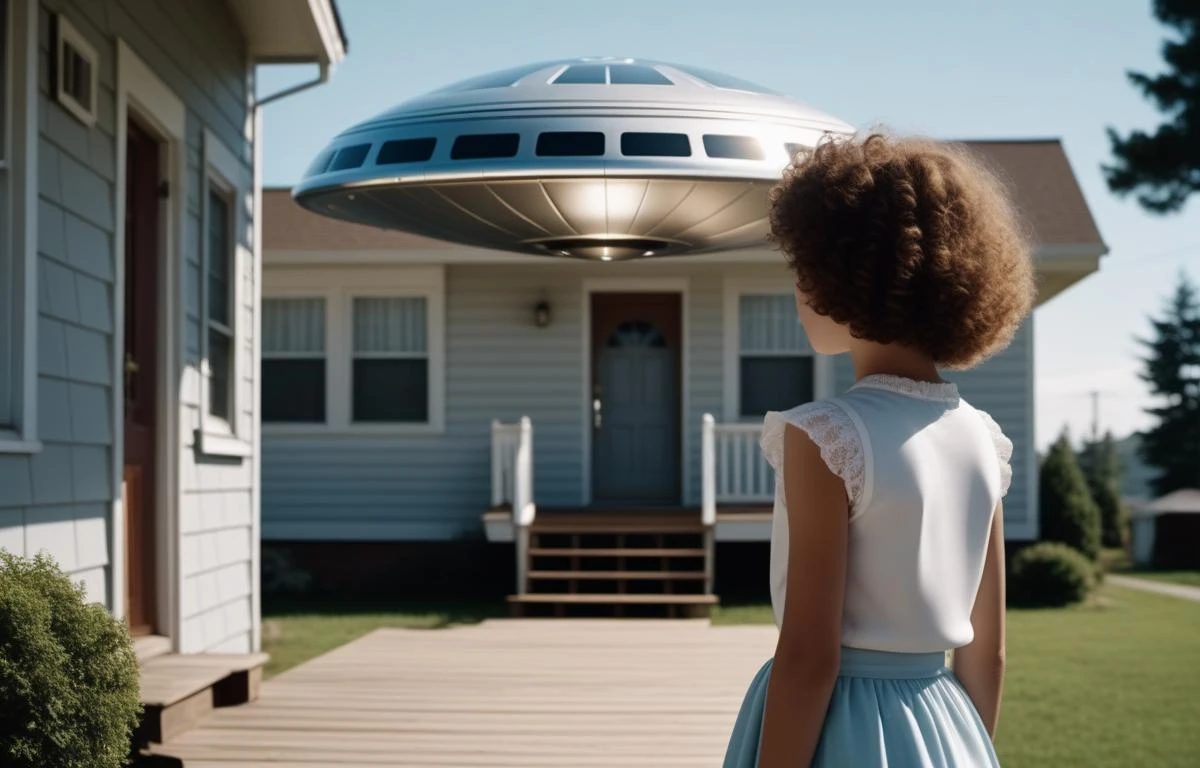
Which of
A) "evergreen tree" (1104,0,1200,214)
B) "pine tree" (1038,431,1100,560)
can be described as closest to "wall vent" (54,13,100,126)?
"pine tree" (1038,431,1100,560)

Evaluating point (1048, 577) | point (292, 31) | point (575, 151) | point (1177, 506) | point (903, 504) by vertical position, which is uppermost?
point (292, 31)

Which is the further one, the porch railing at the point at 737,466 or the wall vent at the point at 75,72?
the porch railing at the point at 737,466

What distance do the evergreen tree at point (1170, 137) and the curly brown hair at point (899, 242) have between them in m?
19.8

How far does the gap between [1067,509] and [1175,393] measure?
27.0m

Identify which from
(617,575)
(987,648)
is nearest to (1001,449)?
(987,648)

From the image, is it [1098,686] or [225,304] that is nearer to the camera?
[225,304]

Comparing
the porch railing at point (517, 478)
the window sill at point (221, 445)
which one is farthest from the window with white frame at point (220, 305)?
the porch railing at point (517, 478)

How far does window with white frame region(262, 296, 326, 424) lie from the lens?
15156mm

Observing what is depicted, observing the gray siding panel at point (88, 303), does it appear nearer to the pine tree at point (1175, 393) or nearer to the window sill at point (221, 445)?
the window sill at point (221, 445)

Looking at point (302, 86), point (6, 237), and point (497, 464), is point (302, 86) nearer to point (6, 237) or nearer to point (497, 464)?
point (6, 237)

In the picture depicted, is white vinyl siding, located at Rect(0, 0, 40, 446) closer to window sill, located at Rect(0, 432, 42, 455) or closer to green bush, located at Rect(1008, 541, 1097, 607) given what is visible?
window sill, located at Rect(0, 432, 42, 455)

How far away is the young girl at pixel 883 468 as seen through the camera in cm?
188

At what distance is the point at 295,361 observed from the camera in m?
15.2

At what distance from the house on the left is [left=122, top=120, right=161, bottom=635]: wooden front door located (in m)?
0.01
